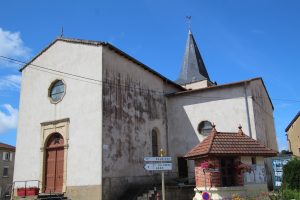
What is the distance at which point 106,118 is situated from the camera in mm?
17547

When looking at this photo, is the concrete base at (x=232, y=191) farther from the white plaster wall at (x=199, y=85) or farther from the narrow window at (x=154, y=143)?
the white plaster wall at (x=199, y=85)

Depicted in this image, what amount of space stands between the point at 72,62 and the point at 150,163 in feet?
35.0

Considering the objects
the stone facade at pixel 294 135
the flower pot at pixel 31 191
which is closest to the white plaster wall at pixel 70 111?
the flower pot at pixel 31 191

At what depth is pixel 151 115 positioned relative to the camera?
21703mm

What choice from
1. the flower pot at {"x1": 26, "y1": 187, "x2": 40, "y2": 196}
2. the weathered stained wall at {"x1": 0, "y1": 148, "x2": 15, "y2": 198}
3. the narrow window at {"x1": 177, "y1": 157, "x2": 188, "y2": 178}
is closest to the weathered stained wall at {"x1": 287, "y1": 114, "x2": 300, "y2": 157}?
the narrow window at {"x1": 177, "y1": 157, "x2": 188, "y2": 178}

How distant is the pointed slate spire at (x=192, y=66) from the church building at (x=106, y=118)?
11.1m

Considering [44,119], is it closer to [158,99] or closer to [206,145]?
[158,99]

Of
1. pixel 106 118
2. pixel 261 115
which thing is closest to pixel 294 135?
pixel 261 115

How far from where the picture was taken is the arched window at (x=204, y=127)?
21.9 m

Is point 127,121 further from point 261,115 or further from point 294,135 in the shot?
point 294,135

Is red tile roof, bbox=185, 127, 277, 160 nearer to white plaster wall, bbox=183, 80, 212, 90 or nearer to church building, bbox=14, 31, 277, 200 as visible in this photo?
church building, bbox=14, 31, 277, 200

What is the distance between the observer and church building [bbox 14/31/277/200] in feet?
56.9

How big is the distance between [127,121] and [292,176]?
9.22 meters

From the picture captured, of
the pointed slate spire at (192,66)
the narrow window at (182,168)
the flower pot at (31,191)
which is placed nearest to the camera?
the flower pot at (31,191)
